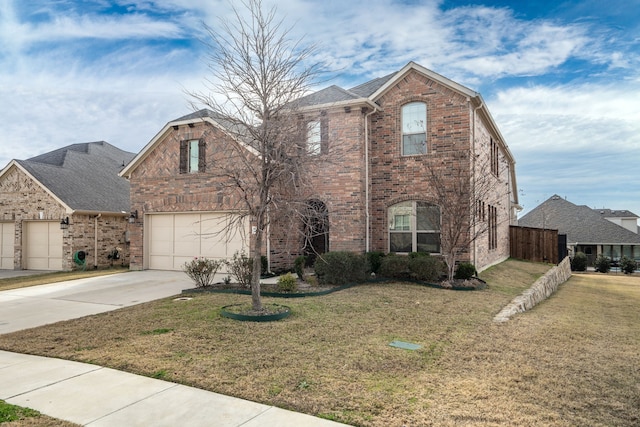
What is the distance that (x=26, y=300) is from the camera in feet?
33.3

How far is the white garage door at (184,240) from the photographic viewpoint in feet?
49.0

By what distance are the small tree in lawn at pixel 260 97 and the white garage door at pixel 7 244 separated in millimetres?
17205

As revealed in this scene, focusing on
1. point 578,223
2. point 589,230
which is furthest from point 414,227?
point 578,223

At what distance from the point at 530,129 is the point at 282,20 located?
19.2 meters

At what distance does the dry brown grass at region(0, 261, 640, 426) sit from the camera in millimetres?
3924

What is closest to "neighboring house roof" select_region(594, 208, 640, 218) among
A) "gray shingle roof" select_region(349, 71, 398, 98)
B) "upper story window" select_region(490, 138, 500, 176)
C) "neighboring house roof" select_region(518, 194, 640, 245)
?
"neighboring house roof" select_region(518, 194, 640, 245)

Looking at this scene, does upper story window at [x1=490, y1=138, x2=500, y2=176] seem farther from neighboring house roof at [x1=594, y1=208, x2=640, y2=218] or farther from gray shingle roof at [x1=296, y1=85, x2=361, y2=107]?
neighboring house roof at [x1=594, y1=208, x2=640, y2=218]

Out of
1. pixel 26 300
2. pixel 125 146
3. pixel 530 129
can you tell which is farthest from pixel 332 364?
pixel 125 146

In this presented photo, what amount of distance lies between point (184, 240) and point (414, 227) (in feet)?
28.3

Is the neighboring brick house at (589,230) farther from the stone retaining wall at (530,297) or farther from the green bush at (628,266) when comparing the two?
the stone retaining wall at (530,297)

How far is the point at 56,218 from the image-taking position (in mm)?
18031

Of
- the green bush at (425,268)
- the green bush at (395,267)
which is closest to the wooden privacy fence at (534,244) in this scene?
the green bush at (425,268)

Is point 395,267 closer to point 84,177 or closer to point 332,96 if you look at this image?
point 332,96

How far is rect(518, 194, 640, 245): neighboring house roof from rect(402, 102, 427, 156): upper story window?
24807 mm
